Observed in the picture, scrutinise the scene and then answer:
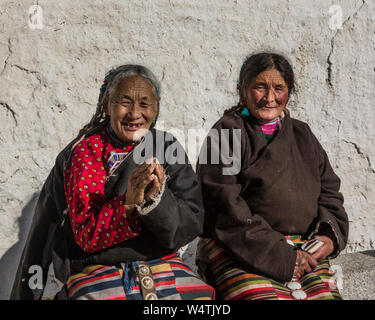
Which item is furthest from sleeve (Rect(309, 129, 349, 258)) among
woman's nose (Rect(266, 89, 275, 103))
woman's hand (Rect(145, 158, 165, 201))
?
woman's hand (Rect(145, 158, 165, 201))

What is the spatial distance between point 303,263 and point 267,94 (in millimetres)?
989

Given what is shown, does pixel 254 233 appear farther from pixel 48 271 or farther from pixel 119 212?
pixel 48 271

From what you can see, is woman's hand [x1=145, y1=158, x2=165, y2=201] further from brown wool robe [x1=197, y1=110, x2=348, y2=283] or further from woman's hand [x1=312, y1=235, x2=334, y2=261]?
woman's hand [x1=312, y1=235, x2=334, y2=261]

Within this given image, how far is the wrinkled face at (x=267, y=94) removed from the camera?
3066mm

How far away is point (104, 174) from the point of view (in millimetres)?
2824

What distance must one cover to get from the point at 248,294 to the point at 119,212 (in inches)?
31.9

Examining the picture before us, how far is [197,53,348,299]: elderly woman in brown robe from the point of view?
2.83 meters

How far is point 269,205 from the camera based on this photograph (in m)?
3.03

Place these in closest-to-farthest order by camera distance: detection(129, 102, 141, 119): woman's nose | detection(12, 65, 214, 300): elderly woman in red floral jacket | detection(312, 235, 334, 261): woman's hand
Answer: detection(12, 65, 214, 300): elderly woman in red floral jacket → detection(129, 102, 141, 119): woman's nose → detection(312, 235, 334, 261): woman's hand

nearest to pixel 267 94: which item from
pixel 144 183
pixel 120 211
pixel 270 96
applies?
pixel 270 96

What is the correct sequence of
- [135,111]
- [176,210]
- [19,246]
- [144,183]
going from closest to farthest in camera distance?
[144,183]
[176,210]
[135,111]
[19,246]

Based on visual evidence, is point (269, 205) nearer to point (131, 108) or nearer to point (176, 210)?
point (176, 210)

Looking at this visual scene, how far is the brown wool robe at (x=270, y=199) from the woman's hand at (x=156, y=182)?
0.53 m

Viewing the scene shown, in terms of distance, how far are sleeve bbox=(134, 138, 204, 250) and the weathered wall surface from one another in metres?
0.94
